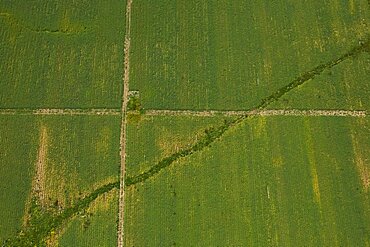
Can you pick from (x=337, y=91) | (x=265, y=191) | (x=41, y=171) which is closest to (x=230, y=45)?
(x=337, y=91)

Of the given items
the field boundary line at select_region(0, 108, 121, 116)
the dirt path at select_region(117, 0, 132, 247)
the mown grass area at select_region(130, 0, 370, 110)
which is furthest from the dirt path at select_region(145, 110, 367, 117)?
the field boundary line at select_region(0, 108, 121, 116)

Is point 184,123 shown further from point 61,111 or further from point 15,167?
point 15,167

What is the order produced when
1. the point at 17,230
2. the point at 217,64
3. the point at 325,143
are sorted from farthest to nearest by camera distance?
the point at 217,64 < the point at 325,143 < the point at 17,230

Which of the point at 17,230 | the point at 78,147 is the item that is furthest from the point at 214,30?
the point at 17,230

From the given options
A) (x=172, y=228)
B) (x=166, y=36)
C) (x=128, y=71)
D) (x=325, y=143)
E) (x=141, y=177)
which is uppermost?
(x=166, y=36)

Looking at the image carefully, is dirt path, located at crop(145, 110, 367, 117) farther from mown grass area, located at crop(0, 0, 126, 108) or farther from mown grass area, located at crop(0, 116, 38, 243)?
mown grass area, located at crop(0, 116, 38, 243)

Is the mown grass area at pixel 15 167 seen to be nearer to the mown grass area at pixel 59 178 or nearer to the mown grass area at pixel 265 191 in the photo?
the mown grass area at pixel 59 178

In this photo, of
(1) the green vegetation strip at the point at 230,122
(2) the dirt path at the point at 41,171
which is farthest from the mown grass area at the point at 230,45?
(2) the dirt path at the point at 41,171

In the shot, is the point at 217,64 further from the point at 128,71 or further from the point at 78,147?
the point at 78,147
